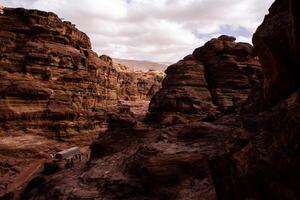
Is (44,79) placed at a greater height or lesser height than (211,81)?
lesser

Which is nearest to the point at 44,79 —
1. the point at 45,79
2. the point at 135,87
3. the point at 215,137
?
the point at 45,79

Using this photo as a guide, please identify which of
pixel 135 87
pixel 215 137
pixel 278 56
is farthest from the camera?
pixel 135 87

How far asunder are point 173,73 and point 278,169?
27.9 meters

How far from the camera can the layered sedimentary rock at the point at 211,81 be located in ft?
112

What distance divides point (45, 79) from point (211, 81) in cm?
2228

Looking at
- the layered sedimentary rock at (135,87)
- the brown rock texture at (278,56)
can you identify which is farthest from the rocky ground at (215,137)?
the layered sedimentary rock at (135,87)

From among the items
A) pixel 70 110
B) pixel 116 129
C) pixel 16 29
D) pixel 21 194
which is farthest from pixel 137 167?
pixel 16 29

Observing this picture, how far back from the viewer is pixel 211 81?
36688mm

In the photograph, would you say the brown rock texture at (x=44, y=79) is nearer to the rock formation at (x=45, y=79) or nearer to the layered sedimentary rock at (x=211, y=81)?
the rock formation at (x=45, y=79)

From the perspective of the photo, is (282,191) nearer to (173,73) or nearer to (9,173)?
(173,73)

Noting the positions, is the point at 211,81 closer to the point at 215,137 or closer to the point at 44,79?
the point at 215,137

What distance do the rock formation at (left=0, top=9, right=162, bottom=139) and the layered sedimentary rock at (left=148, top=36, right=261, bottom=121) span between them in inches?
621

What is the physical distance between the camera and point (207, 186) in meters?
18.0

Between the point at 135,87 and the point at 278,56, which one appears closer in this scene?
the point at 278,56
